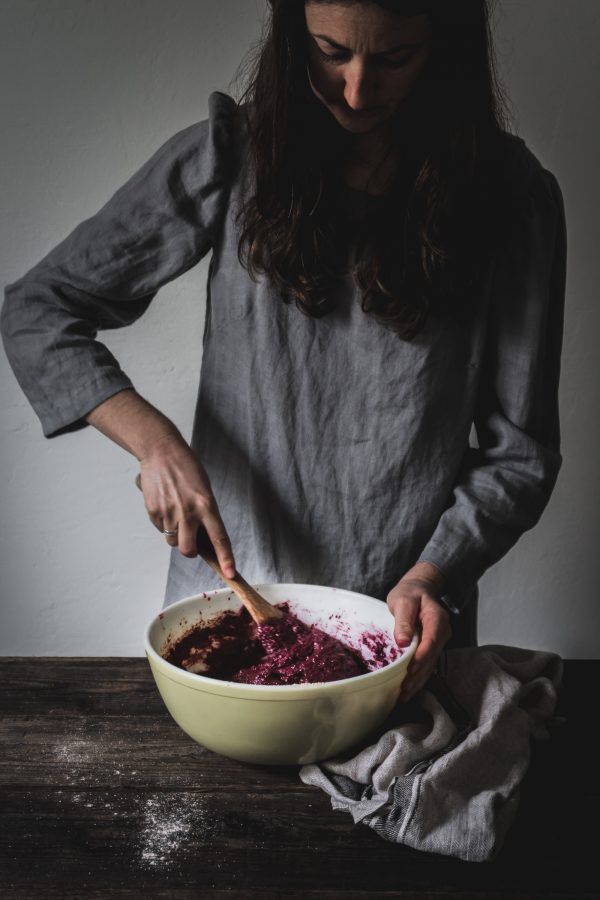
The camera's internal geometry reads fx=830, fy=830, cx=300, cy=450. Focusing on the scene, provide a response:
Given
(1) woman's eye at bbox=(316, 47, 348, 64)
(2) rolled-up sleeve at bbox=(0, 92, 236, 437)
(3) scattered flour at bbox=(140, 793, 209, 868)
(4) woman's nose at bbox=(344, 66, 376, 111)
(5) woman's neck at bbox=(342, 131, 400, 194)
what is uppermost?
(1) woman's eye at bbox=(316, 47, 348, 64)

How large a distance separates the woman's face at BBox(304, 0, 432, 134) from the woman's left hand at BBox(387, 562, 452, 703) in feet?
1.80

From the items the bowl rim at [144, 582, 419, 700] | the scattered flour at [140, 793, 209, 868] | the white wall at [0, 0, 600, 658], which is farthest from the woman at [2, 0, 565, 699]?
the white wall at [0, 0, 600, 658]

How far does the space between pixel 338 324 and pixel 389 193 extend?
0.18 metres

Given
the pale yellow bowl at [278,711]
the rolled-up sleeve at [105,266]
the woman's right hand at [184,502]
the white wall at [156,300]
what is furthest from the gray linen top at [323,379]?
the white wall at [156,300]

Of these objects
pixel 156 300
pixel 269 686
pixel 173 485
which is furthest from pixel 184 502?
pixel 156 300

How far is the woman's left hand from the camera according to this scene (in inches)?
35.6

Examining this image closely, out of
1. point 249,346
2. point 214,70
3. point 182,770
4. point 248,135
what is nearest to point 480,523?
Result: point 249,346

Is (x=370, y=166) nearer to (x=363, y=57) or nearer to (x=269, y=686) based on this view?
(x=363, y=57)

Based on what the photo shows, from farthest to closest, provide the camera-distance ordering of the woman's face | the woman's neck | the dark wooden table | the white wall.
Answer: the white wall
the woman's neck
the woman's face
the dark wooden table

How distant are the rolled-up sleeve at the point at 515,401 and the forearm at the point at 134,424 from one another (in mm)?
373

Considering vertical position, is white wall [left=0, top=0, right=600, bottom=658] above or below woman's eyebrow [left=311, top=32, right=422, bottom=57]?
below

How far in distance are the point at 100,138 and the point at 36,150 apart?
0.45ft

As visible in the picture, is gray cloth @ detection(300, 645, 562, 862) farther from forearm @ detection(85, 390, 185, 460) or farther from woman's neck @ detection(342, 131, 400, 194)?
woman's neck @ detection(342, 131, 400, 194)

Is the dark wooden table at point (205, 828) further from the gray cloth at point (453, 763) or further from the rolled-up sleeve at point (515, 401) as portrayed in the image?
the rolled-up sleeve at point (515, 401)
